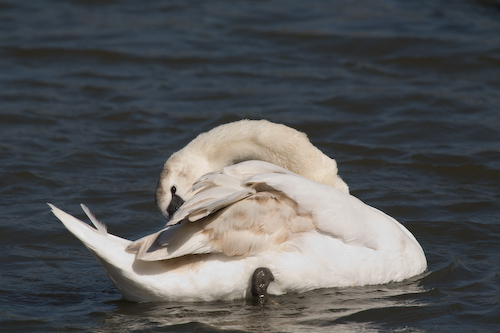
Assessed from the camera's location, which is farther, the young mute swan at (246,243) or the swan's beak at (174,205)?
the swan's beak at (174,205)

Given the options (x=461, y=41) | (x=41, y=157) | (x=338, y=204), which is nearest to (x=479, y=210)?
(x=338, y=204)

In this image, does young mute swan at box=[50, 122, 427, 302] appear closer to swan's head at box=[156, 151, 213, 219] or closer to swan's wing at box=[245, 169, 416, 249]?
swan's wing at box=[245, 169, 416, 249]

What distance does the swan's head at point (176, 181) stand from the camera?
6230 mm

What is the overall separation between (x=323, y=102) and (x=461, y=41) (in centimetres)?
292

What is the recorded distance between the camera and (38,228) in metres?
6.98

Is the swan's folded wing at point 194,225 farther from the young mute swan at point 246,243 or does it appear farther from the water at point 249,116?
the water at point 249,116

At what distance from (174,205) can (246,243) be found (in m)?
1.23

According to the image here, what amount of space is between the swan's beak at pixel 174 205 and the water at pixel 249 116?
649 millimetres

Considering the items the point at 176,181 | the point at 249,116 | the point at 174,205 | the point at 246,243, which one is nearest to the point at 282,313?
the point at 246,243

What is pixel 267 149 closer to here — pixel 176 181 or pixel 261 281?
pixel 176 181

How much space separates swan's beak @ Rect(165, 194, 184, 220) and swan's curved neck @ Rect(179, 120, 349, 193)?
38 centimetres

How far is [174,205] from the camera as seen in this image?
6.23m

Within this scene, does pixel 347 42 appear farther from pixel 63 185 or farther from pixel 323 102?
pixel 63 185

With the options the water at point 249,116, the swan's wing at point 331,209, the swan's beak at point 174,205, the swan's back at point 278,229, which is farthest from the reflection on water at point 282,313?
the swan's beak at point 174,205
